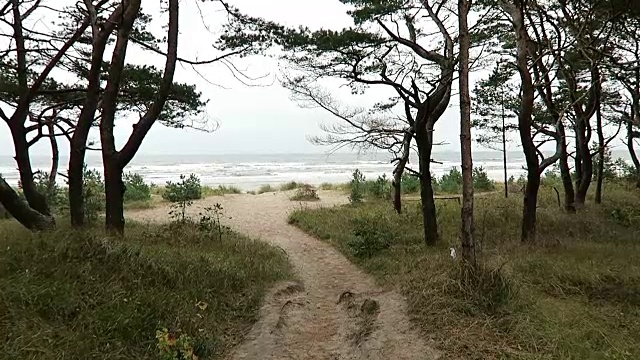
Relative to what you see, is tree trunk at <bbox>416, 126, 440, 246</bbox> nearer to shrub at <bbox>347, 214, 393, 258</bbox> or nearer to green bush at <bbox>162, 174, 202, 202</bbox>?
shrub at <bbox>347, 214, 393, 258</bbox>

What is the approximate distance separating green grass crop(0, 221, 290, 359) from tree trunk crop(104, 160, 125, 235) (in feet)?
4.38

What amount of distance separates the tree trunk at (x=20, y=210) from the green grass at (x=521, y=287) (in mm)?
4539

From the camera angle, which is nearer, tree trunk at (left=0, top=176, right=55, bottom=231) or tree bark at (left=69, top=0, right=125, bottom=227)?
tree trunk at (left=0, top=176, right=55, bottom=231)

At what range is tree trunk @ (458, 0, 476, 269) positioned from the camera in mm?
4566

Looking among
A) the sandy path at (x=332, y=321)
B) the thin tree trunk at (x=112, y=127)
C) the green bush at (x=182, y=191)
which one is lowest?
the sandy path at (x=332, y=321)

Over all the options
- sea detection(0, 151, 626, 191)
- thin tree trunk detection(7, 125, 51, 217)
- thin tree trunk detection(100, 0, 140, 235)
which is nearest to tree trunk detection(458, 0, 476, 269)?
thin tree trunk detection(100, 0, 140, 235)

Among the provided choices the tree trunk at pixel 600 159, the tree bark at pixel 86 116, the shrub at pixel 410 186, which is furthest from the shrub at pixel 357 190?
the tree bark at pixel 86 116

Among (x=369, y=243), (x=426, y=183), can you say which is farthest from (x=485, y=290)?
(x=426, y=183)

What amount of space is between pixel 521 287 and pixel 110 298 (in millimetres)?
4251

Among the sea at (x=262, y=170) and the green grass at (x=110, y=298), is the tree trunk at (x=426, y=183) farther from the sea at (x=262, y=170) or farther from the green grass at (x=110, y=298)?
the sea at (x=262, y=170)

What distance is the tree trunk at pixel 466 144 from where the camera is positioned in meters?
4.57

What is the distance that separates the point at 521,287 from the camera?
15.9 feet

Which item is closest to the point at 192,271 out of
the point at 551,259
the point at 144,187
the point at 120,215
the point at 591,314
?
the point at 120,215

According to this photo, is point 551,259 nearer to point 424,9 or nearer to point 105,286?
point 424,9
